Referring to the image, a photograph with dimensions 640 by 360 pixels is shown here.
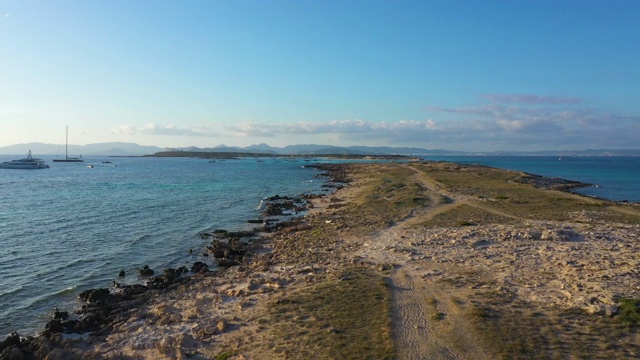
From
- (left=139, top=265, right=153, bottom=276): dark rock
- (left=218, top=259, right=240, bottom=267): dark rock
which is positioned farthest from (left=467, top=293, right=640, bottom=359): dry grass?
(left=139, top=265, right=153, bottom=276): dark rock

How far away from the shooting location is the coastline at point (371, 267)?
46.3 ft

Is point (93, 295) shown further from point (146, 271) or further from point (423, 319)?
point (423, 319)

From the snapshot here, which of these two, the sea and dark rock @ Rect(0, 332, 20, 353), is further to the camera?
the sea

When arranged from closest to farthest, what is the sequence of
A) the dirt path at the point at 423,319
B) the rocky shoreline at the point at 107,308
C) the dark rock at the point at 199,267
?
the dirt path at the point at 423,319, the rocky shoreline at the point at 107,308, the dark rock at the point at 199,267

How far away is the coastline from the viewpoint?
46.3ft

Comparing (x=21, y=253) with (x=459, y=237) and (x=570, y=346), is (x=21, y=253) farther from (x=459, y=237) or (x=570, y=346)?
(x=570, y=346)

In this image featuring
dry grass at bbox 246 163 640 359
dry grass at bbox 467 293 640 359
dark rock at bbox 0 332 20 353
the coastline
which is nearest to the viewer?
dry grass at bbox 467 293 640 359

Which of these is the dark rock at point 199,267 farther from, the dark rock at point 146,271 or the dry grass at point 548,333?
the dry grass at point 548,333

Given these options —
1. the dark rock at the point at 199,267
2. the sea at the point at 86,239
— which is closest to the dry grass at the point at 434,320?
the dark rock at the point at 199,267

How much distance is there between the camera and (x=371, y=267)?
846 inches

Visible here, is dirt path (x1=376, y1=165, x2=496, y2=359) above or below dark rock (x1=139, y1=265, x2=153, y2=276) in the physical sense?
above

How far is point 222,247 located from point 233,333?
15557mm

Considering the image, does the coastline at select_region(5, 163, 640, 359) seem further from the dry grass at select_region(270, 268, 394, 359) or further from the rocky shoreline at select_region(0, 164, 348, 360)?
the dry grass at select_region(270, 268, 394, 359)

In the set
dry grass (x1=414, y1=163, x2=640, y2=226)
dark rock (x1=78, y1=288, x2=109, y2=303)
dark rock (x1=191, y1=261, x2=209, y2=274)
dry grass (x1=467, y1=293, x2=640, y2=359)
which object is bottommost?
dark rock (x1=78, y1=288, x2=109, y2=303)
